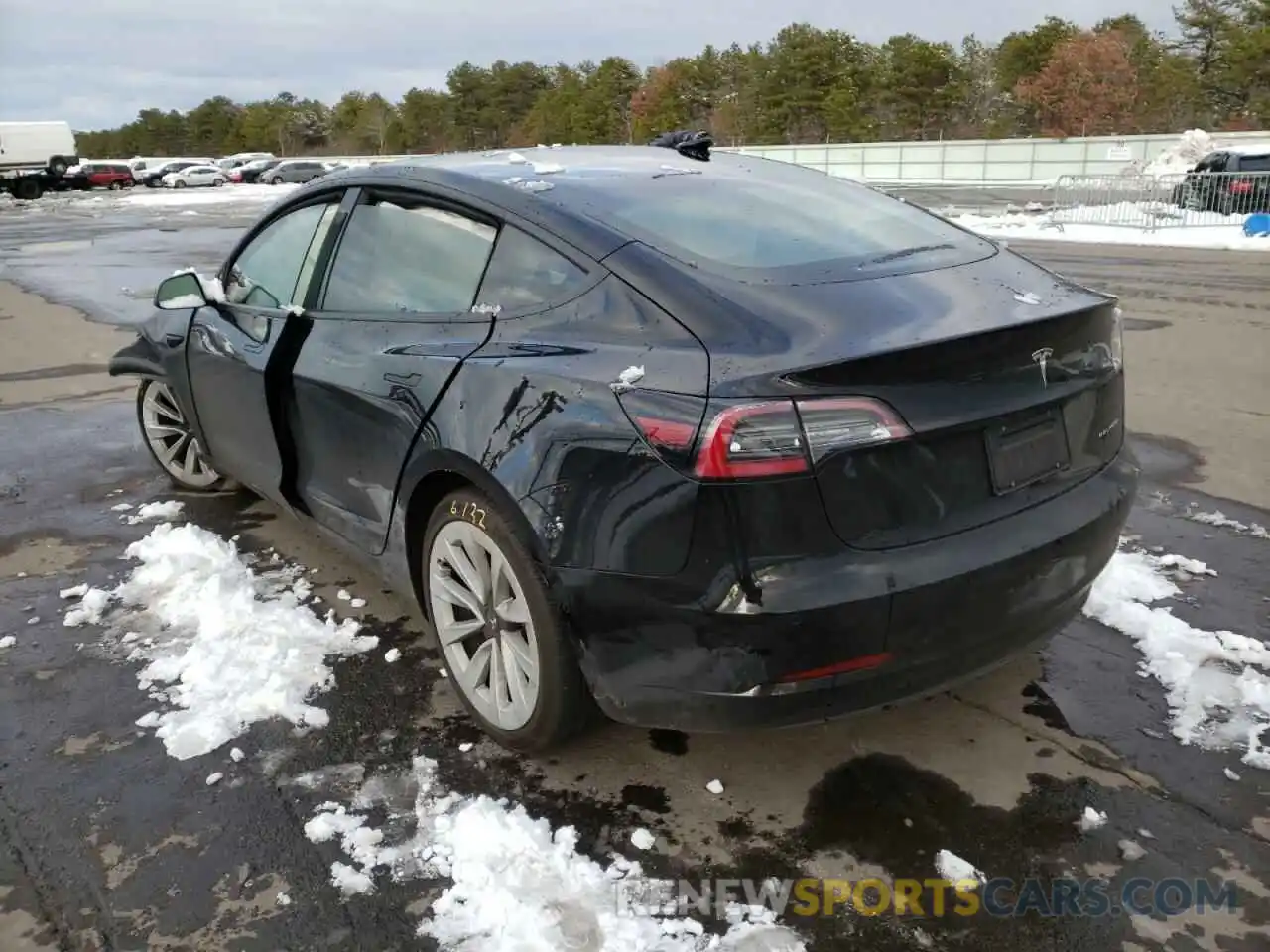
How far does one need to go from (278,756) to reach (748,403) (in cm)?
178

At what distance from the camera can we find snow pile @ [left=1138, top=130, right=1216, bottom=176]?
3008 cm

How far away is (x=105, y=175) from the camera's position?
53.8 m

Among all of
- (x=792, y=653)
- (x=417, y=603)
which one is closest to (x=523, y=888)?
(x=792, y=653)

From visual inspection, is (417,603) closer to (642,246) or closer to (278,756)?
(278,756)

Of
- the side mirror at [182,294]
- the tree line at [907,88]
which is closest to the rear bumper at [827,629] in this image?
the side mirror at [182,294]

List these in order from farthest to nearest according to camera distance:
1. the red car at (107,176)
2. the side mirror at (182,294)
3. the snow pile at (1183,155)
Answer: the red car at (107,176) → the snow pile at (1183,155) → the side mirror at (182,294)

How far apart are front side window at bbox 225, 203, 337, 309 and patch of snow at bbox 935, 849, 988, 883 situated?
2846 millimetres

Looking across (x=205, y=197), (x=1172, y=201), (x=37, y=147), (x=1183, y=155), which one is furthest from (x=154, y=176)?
(x=1172, y=201)

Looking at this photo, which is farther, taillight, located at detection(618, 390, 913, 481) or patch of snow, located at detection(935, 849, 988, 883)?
patch of snow, located at detection(935, 849, 988, 883)

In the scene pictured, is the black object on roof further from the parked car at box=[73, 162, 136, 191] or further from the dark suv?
the parked car at box=[73, 162, 136, 191]

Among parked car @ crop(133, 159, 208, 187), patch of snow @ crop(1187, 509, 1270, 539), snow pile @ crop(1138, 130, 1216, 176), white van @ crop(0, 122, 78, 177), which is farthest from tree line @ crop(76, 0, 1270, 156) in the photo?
patch of snow @ crop(1187, 509, 1270, 539)

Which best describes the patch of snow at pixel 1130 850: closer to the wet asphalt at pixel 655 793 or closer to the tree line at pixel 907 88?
the wet asphalt at pixel 655 793

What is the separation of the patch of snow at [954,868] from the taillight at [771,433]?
1036 mm

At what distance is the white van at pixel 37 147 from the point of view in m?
46.8
